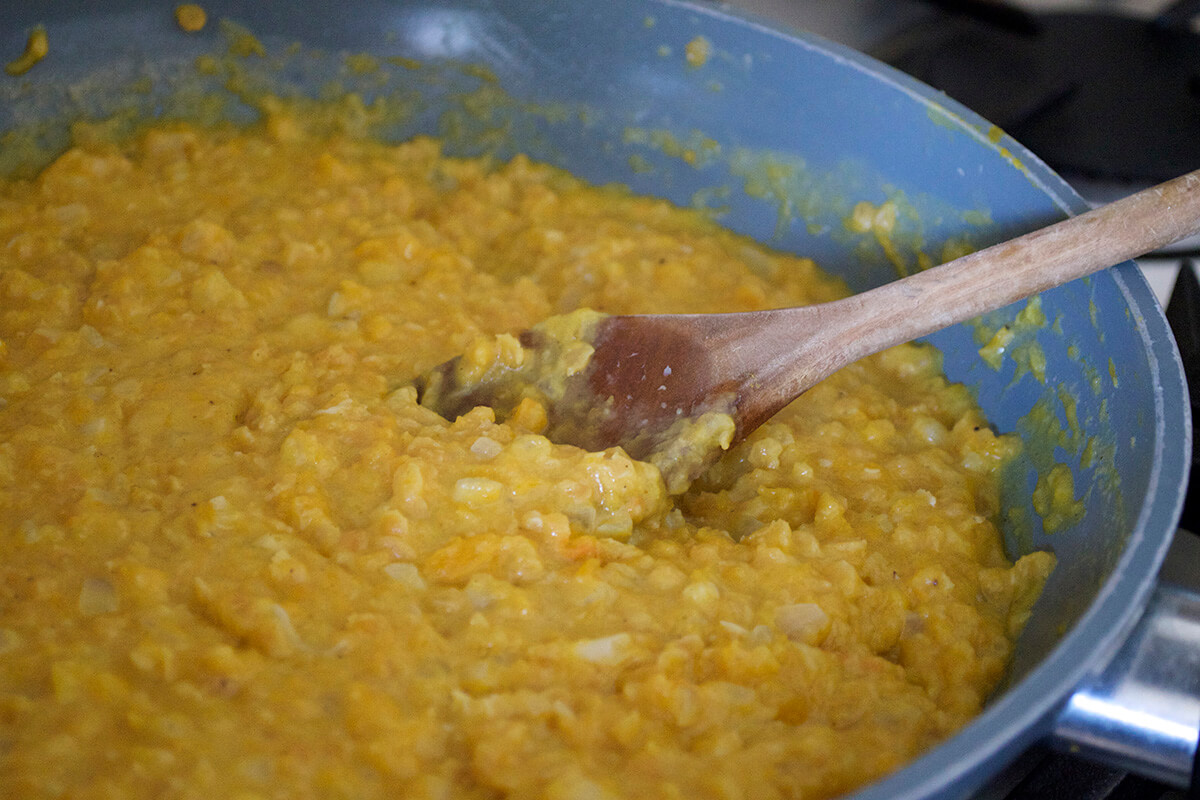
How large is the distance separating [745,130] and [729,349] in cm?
64

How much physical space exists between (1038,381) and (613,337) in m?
0.69

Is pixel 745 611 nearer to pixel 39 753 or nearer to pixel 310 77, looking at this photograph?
pixel 39 753

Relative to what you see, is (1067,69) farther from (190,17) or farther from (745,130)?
(190,17)

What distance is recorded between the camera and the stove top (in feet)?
7.82

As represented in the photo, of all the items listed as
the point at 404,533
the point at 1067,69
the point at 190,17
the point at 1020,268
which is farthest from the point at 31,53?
the point at 1067,69

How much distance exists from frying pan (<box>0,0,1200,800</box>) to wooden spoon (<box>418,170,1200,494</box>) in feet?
0.31

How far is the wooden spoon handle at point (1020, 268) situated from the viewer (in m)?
1.46

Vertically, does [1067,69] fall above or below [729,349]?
above

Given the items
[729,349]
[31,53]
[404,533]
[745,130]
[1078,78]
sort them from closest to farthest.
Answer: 1. [404,533]
2. [729,349]
3. [31,53]
4. [745,130]
5. [1078,78]

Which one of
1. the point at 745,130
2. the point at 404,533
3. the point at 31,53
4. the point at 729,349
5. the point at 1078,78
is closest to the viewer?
the point at 404,533

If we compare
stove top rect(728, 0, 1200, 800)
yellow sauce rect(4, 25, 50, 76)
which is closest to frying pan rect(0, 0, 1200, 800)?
yellow sauce rect(4, 25, 50, 76)

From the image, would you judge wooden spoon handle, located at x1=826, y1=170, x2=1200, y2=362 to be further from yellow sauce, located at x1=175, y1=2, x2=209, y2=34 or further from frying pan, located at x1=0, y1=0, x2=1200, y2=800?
yellow sauce, located at x1=175, y1=2, x2=209, y2=34

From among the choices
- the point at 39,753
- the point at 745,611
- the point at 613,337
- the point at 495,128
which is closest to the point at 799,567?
the point at 745,611

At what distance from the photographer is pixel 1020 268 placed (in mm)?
1493
